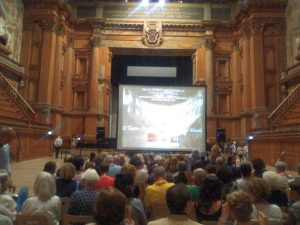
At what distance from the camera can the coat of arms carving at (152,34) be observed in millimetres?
25844

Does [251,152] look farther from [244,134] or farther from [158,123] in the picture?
[158,123]


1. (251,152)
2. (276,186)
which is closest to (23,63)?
(251,152)

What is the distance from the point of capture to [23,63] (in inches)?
899

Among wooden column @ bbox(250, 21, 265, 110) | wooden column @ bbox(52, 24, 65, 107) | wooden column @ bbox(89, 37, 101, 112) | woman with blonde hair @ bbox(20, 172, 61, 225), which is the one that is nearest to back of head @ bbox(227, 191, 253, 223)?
woman with blonde hair @ bbox(20, 172, 61, 225)

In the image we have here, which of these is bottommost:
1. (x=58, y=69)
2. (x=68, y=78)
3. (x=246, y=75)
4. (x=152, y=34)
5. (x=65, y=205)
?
(x=65, y=205)

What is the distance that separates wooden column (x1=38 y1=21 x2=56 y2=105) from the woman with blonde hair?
1962 cm

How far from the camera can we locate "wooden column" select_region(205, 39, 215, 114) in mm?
25281

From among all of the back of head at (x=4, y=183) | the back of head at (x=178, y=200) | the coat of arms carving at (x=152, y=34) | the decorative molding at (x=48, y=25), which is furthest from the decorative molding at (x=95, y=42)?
the back of head at (x=178, y=200)

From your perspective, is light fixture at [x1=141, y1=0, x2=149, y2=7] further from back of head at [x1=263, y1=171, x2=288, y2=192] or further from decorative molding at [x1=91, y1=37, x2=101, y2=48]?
back of head at [x1=263, y1=171, x2=288, y2=192]

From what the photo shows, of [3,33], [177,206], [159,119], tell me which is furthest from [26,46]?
[177,206]

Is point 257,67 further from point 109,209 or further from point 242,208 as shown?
point 109,209

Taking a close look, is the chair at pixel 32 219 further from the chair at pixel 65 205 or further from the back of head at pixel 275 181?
the back of head at pixel 275 181

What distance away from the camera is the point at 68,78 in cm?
2552

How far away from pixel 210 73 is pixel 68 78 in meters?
11.0
